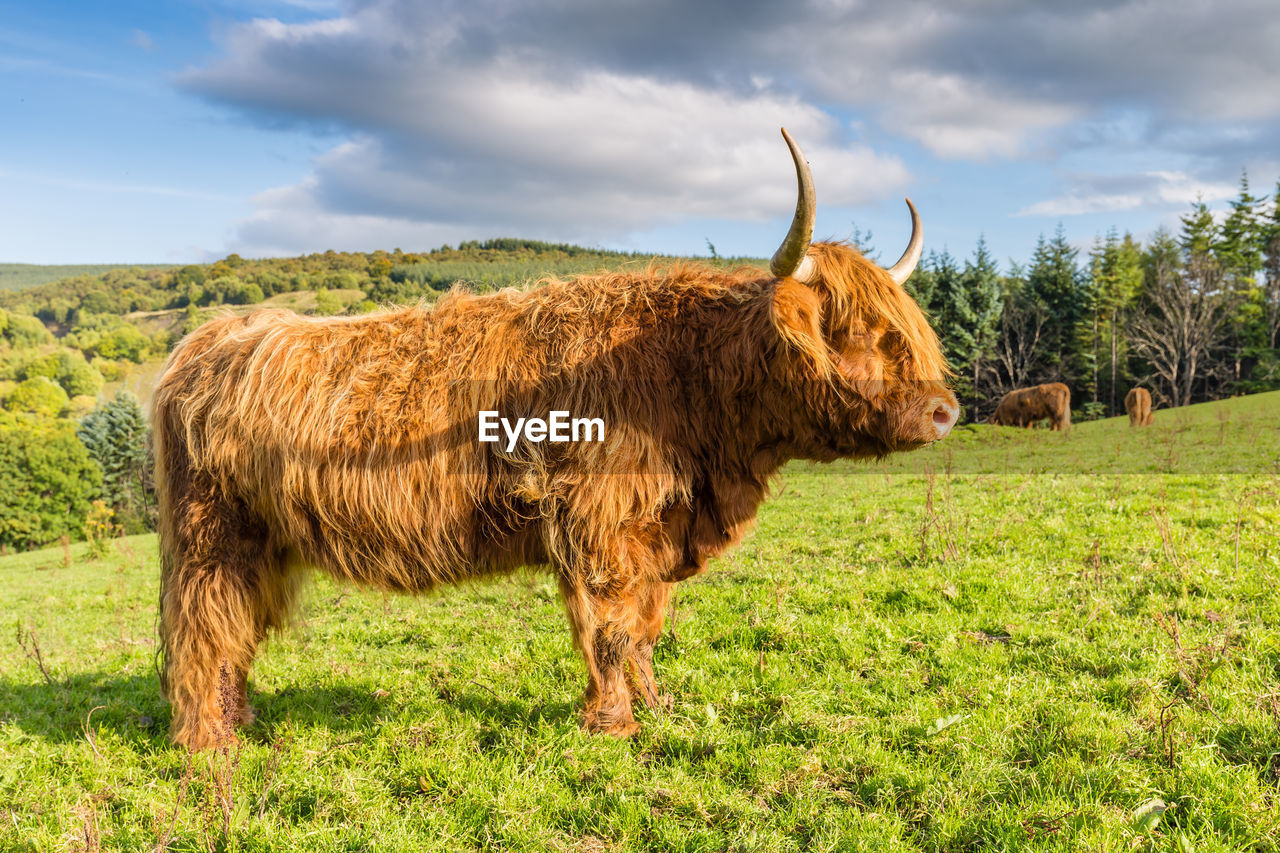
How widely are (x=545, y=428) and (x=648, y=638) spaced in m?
1.30

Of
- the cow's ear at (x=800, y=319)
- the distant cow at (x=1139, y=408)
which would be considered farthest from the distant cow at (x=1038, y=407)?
the cow's ear at (x=800, y=319)

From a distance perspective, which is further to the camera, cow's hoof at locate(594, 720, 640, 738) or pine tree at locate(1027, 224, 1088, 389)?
pine tree at locate(1027, 224, 1088, 389)

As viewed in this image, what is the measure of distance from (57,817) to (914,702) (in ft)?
13.3

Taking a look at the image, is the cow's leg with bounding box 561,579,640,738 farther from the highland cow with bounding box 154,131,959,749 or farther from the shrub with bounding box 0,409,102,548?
the shrub with bounding box 0,409,102,548

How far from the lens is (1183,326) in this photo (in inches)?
1742

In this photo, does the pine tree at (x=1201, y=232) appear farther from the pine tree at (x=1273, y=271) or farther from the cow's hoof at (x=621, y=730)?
the cow's hoof at (x=621, y=730)

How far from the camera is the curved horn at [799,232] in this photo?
3.05 metres

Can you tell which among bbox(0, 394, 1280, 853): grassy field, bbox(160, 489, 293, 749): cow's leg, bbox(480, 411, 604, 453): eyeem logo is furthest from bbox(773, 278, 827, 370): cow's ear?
bbox(160, 489, 293, 749): cow's leg

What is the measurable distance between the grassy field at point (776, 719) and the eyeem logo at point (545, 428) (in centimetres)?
107

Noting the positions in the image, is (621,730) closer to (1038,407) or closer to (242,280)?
(1038,407)

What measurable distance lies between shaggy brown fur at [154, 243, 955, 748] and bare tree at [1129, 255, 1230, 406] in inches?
1960

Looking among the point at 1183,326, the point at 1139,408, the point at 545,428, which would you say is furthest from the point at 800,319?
the point at 1183,326

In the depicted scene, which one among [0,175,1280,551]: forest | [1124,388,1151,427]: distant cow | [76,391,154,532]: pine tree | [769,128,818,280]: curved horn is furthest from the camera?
[76,391,154,532]: pine tree

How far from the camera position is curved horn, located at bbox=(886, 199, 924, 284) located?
12.4 ft
